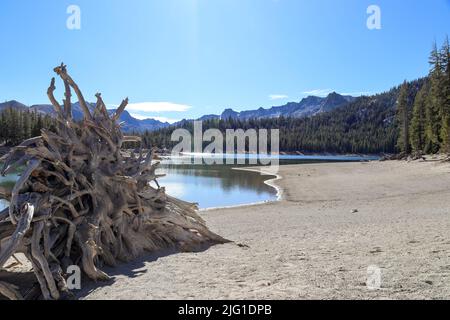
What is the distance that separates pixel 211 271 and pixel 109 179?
9.50 feet

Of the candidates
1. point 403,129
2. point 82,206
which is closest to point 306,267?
point 82,206

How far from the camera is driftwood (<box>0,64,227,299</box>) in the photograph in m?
5.73

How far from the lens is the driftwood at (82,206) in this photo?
5.73m

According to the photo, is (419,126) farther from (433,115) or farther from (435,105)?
(435,105)

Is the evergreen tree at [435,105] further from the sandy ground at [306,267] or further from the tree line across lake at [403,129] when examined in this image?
the sandy ground at [306,267]

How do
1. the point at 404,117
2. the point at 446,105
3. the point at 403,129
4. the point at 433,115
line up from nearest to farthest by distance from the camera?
the point at 446,105
the point at 433,115
the point at 404,117
the point at 403,129

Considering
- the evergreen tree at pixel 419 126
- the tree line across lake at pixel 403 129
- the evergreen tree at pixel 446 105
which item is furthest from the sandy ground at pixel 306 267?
the evergreen tree at pixel 419 126

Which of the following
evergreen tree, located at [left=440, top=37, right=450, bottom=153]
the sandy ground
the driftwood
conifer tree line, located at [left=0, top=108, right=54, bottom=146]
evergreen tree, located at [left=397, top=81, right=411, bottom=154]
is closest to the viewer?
the sandy ground

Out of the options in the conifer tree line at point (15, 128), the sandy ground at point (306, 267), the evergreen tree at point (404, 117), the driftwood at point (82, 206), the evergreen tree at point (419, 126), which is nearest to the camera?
the sandy ground at point (306, 267)

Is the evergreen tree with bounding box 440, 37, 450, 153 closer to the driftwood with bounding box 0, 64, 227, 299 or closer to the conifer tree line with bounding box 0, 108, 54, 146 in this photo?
the driftwood with bounding box 0, 64, 227, 299

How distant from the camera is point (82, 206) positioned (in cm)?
701

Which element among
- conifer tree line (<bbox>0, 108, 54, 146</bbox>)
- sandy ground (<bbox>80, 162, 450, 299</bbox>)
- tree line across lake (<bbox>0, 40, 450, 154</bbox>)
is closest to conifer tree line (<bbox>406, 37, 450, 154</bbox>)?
tree line across lake (<bbox>0, 40, 450, 154</bbox>)

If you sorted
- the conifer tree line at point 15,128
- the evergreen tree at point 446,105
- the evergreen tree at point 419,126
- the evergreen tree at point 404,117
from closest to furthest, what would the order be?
1. the evergreen tree at point 446,105
2. the evergreen tree at point 419,126
3. the evergreen tree at point 404,117
4. the conifer tree line at point 15,128
